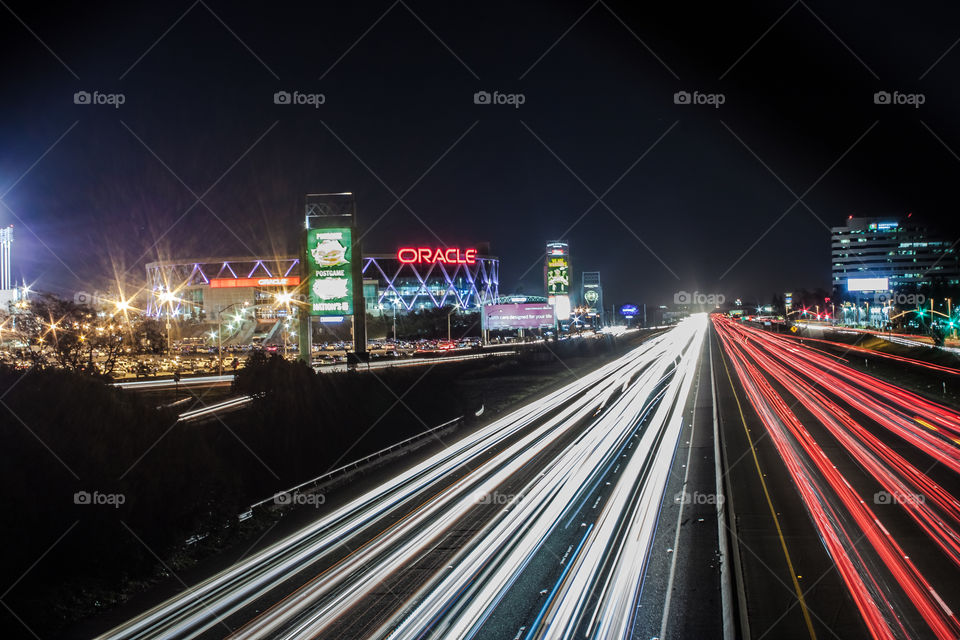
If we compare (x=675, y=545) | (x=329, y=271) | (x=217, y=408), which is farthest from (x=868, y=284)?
(x=675, y=545)

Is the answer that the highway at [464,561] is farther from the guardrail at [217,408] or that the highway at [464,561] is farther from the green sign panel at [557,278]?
the green sign panel at [557,278]

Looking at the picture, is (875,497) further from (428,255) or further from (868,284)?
(428,255)

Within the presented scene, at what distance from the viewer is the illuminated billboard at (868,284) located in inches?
3792

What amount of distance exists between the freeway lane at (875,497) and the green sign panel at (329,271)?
24086 mm

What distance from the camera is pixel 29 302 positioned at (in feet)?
124

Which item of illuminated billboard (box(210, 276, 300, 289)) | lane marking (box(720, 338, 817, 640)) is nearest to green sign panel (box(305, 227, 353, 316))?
lane marking (box(720, 338, 817, 640))

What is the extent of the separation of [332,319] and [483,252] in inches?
4720

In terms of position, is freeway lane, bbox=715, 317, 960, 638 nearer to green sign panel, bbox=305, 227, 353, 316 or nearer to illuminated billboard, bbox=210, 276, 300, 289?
green sign panel, bbox=305, 227, 353, 316

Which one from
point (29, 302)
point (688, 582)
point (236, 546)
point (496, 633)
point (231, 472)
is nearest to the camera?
point (496, 633)

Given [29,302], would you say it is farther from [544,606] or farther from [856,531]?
[856,531]

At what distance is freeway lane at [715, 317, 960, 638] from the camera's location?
946cm

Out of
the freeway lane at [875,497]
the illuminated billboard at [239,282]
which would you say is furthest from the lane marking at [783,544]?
the illuminated billboard at [239,282]

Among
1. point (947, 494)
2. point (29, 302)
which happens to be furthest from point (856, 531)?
point (29, 302)

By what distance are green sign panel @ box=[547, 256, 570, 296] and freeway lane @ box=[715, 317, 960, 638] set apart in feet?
292
